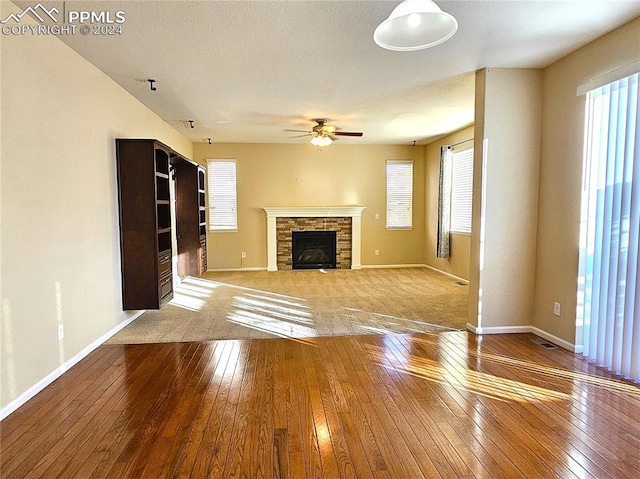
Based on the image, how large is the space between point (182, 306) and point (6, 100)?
320 centimetres

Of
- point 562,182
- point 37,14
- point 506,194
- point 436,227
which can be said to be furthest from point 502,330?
point 37,14

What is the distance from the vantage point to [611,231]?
9.76ft

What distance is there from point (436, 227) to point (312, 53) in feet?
17.1

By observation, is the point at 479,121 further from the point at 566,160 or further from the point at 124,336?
the point at 124,336

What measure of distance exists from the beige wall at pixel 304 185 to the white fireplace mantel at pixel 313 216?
0.14 m

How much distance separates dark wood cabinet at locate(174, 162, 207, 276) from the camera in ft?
18.6

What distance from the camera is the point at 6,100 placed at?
2.35 metres

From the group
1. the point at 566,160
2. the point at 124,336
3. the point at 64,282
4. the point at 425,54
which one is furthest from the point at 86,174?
the point at 566,160

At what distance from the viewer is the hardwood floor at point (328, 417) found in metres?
1.88

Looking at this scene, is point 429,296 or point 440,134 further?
point 440,134

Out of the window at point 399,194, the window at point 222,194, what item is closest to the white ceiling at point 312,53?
the window at point 222,194

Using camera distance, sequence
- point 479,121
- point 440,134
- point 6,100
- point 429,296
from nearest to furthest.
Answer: point 6,100
point 479,121
point 429,296
point 440,134

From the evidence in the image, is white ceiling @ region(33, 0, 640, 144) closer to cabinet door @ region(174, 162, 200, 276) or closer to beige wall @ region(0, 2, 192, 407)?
beige wall @ region(0, 2, 192, 407)

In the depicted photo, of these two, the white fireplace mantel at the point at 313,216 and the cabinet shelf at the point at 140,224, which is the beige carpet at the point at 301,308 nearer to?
the cabinet shelf at the point at 140,224
